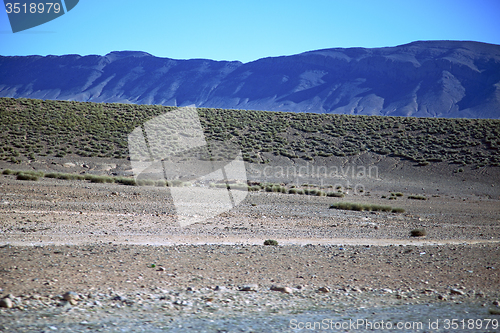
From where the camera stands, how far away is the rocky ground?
6.03 meters

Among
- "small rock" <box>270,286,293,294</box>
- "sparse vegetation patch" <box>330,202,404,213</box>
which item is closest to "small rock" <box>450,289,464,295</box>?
"small rock" <box>270,286,293,294</box>

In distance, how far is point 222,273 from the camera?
26.5ft

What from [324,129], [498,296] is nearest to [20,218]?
[498,296]

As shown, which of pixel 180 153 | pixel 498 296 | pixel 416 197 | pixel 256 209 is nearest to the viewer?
pixel 498 296

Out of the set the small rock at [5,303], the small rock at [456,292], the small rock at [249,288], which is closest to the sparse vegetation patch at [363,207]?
the small rock at [456,292]

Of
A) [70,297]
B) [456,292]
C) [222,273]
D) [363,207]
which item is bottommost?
[363,207]

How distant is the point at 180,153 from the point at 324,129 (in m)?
20.8

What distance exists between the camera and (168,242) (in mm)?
10891

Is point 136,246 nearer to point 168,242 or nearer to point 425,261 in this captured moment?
point 168,242

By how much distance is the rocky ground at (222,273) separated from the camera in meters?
6.03

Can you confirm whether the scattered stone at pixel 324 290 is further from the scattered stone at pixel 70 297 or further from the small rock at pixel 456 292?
the scattered stone at pixel 70 297

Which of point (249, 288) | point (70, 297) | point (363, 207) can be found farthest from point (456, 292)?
point (363, 207)

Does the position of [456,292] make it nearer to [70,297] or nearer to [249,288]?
[249,288]

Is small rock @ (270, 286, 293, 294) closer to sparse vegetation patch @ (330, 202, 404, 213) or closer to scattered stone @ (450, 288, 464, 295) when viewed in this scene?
scattered stone @ (450, 288, 464, 295)
